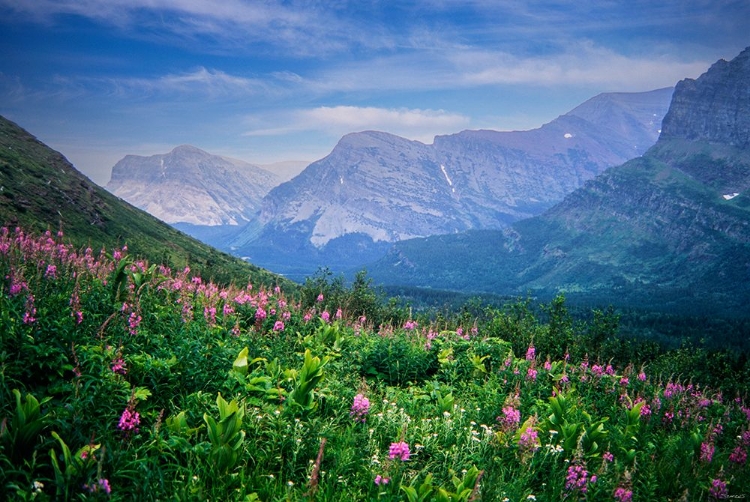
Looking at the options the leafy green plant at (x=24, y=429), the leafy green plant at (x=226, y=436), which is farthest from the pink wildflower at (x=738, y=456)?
the leafy green plant at (x=24, y=429)

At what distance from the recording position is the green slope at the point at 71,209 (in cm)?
6419

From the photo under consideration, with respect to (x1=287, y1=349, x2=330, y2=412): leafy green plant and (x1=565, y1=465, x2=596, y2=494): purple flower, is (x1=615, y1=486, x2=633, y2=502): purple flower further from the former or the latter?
(x1=287, y1=349, x2=330, y2=412): leafy green plant

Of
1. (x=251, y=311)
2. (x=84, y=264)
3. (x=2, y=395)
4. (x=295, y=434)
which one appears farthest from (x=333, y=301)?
(x=2, y=395)

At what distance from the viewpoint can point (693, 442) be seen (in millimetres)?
7738

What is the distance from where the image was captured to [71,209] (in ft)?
263

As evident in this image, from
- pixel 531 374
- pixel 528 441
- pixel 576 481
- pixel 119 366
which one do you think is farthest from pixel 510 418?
pixel 119 366

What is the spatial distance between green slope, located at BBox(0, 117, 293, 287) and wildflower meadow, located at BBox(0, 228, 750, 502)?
153 feet

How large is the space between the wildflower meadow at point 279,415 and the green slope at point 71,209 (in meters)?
46.7

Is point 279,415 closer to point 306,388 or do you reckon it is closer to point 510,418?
point 306,388

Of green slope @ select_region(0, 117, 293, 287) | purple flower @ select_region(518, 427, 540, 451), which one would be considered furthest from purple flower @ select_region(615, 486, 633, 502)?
green slope @ select_region(0, 117, 293, 287)

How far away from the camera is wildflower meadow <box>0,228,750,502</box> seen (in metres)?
4.77

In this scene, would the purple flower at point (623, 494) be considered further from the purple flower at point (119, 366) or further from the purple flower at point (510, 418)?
the purple flower at point (119, 366)

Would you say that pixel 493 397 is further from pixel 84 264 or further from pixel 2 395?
pixel 84 264

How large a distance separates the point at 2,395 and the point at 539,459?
718 centimetres
